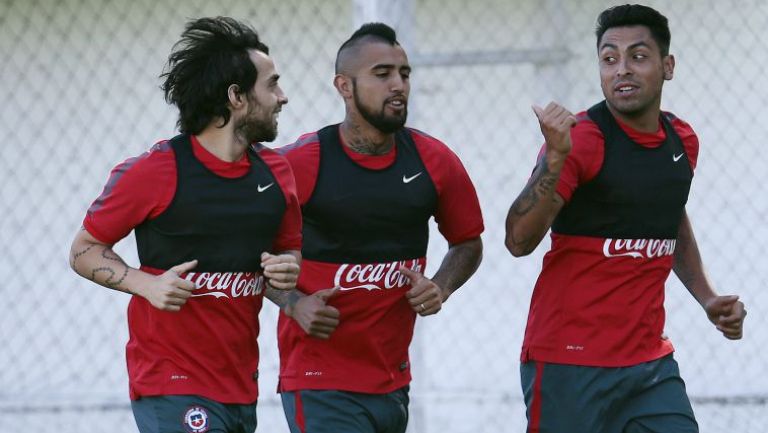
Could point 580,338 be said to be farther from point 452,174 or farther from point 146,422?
point 146,422

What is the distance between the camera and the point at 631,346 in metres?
4.18

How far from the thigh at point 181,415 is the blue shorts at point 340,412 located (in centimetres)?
44

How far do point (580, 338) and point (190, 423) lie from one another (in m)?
1.26

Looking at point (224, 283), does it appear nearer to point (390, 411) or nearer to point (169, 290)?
point (169, 290)

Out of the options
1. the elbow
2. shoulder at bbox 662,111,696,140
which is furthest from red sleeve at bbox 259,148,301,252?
shoulder at bbox 662,111,696,140

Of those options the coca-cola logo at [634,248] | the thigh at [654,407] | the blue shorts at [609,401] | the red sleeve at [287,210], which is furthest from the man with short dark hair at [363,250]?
the thigh at [654,407]

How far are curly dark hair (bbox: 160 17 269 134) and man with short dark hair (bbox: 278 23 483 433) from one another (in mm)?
408

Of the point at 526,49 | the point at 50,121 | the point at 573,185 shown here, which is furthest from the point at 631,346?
the point at 50,121

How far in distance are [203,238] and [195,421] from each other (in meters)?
0.53

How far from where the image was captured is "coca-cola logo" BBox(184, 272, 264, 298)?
152 inches

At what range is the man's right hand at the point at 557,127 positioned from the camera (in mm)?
3850

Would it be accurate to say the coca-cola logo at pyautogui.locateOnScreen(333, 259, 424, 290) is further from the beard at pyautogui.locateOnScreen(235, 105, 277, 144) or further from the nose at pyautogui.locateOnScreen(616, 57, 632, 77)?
the nose at pyautogui.locateOnScreen(616, 57, 632, 77)

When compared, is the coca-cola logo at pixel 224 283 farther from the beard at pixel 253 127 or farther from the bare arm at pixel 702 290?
the bare arm at pixel 702 290

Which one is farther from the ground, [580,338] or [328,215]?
[328,215]
